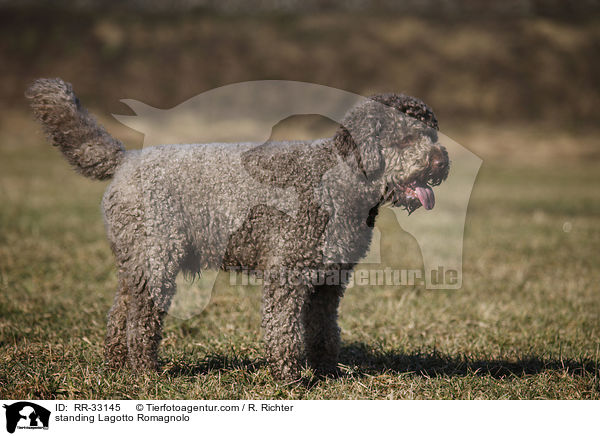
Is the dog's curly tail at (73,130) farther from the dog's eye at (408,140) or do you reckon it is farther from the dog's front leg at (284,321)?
the dog's eye at (408,140)

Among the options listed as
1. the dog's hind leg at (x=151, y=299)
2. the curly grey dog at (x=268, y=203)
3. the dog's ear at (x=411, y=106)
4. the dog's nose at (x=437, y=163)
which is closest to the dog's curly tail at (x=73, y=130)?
the curly grey dog at (x=268, y=203)

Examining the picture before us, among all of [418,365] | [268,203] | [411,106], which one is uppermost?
[411,106]

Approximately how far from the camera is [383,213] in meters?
11.7

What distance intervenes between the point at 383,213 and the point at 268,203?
836 centimetres

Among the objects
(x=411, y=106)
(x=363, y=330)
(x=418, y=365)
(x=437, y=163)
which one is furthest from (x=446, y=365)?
(x=411, y=106)

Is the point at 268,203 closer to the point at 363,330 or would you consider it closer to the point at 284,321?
the point at 284,321

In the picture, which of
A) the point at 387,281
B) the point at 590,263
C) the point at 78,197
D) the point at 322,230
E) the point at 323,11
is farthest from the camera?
the point at 323,11

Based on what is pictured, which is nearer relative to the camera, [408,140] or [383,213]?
[408,140]

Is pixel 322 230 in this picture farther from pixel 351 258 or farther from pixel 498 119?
pixel 498 119

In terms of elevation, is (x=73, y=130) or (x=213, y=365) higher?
(x=73, y=130)

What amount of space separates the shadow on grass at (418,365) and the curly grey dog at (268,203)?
1.40 ft

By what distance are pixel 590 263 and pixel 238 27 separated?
16.2 metres

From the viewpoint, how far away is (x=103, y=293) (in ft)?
19.4

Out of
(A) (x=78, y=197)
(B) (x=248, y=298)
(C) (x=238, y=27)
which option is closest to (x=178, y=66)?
(C) (x=238, y=27)
